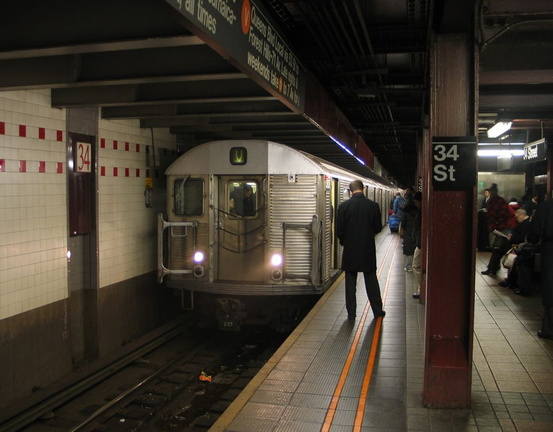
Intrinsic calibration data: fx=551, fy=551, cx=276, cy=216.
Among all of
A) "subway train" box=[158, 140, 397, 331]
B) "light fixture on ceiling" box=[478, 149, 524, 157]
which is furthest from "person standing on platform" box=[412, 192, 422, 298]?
"light fixture on ceiling" box=[478, 149, 524, 157]

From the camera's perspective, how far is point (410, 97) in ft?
39.2

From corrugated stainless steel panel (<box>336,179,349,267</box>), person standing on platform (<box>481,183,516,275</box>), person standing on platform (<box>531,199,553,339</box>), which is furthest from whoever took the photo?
corrugated stainless steel panel (<box>336,179,349,267</box>)

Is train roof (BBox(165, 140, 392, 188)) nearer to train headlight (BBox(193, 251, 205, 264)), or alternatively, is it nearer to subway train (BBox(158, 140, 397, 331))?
subway train (BBox(158, 140, 397, 331))

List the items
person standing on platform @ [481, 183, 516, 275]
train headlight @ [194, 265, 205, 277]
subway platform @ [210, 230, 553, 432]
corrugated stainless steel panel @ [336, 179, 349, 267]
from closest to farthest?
1. subway platform @ [210, 230, 553, 432]
2. train headlight @ [194, 265, 205, 277]
3. person standing on platform @ [481, 183, 516, 275]
4. corrugated stainless steel panel @ [336, 179, 349, 267]

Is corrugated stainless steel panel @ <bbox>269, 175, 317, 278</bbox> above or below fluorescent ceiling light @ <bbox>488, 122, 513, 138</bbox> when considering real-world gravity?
below

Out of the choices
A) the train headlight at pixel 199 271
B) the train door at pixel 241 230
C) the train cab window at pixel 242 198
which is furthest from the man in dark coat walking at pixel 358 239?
the train headlight at pixel 199 271

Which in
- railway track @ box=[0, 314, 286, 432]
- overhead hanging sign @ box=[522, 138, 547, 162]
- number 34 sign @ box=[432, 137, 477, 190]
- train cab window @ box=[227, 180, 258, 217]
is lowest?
railway track @ box=[0, 314, 286, 432]

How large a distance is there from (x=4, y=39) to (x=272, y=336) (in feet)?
21.4

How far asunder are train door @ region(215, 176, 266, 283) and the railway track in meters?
1.27

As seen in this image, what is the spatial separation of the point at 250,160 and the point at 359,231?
6.89 ft

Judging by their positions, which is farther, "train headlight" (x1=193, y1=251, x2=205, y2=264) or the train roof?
"train headlight" (x1=193, y1=251, x2=205, y2=264)

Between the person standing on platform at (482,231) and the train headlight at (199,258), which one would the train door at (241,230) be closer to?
the train headlight at (199,258)

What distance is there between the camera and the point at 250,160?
8.55m

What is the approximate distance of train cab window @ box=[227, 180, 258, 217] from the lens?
342 inches
